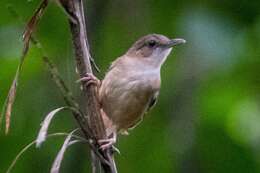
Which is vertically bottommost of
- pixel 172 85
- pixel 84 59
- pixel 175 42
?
pixel 172 85

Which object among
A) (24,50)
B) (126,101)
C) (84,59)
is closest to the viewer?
(24,50)

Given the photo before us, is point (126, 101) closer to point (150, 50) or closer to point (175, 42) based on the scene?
point (175, 42)

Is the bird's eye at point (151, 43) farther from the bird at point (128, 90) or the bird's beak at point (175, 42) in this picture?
the bird's beak at point (175, 42)

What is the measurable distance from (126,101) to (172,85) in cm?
47

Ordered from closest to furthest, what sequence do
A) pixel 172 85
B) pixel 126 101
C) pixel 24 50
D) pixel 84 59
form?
pixel 24 50 < pixel 84 59 < pixel 126 101 < pixel 172 85

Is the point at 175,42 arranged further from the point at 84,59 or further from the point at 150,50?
the point at 84,59

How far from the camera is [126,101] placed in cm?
405

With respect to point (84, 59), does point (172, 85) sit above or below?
below

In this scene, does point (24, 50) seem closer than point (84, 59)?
Yes

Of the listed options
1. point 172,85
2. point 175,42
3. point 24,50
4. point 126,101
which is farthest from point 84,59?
point 172,85

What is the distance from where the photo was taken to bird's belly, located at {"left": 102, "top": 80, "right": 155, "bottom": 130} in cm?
395

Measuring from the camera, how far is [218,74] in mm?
3904

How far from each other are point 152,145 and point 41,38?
Result: 0.88 metres

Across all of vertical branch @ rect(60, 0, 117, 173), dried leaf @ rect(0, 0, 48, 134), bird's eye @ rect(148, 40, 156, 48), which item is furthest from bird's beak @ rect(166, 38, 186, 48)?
dried leaf @ rect(0, 0, 48, 134)
